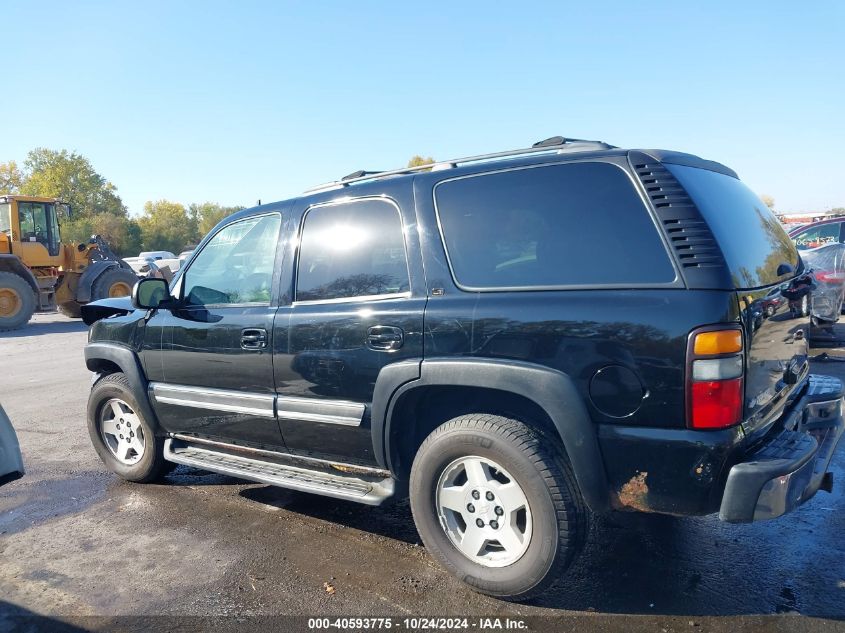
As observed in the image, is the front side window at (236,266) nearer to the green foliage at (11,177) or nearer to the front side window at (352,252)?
the front side window at (352,252)

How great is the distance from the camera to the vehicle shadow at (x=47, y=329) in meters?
14.9

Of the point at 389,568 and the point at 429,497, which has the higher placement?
the point at 429,497

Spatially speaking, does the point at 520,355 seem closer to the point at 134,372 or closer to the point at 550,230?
the point at 550,230

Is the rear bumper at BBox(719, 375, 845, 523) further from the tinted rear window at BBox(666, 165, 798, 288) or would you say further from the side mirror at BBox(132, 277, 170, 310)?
the side mirror at BBox(132, 277, 170, 310)

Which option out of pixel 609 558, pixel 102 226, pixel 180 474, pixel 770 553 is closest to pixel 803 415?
pixel 770 553

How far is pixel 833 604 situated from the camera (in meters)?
2.78

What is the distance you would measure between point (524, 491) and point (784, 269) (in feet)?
5.62

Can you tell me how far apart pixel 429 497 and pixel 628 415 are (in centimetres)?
105

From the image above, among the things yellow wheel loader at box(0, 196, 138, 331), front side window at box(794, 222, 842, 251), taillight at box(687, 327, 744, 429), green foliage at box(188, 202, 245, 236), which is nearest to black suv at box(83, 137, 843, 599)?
taillight at box(687, 327, 744, 429)

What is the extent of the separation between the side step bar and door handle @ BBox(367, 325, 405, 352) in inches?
27.9

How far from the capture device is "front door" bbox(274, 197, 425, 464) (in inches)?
124

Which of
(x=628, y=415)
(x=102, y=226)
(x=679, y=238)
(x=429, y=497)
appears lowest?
(x=429, y=497)

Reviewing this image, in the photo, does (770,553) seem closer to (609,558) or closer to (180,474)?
(609,558)

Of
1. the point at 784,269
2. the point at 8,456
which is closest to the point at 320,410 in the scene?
the point at 8,456
